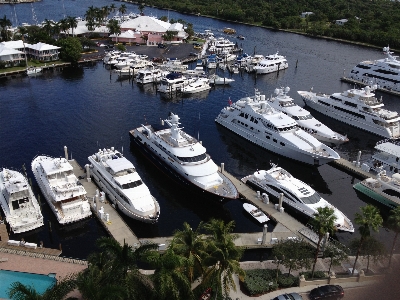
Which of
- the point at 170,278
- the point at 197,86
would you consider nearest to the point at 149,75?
the point at 197,86

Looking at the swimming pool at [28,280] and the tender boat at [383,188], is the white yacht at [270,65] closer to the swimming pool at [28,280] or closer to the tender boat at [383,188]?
the tender boat at [383,188]

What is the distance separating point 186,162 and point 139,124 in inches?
1120

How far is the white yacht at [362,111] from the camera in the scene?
268 ft

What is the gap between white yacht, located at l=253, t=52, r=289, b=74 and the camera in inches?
4826

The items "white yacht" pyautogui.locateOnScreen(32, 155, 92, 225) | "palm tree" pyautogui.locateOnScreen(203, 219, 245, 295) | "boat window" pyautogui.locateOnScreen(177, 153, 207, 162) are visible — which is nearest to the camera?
"palm tree" pyautogui.locateOnScreen(203, 219, 245, 295)

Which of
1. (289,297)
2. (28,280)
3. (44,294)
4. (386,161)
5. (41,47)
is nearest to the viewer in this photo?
(44,294)

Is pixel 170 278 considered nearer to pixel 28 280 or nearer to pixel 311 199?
pixel 28 280

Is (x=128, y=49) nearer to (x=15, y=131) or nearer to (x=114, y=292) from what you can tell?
(x=15, y=131)

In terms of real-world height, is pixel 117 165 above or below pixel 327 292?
above

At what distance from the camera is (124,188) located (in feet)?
171

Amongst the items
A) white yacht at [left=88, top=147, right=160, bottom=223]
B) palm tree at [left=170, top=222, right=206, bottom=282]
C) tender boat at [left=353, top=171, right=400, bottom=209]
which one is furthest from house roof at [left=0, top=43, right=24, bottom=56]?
palm tree at [left=170, top=222, right=206, bottom=282]

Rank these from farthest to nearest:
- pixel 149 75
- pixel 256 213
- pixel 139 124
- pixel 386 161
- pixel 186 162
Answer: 1. pixel 149 75
2. pixel 139 124
3. pixel 386 161
4. pixel 186 162
5. pixel 256 213

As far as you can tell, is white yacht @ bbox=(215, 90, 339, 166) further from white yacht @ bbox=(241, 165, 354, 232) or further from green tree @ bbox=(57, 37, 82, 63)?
green tree @ bbox=(57, 37, 82, 63)

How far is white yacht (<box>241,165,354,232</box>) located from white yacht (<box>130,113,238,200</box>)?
5.82 m
